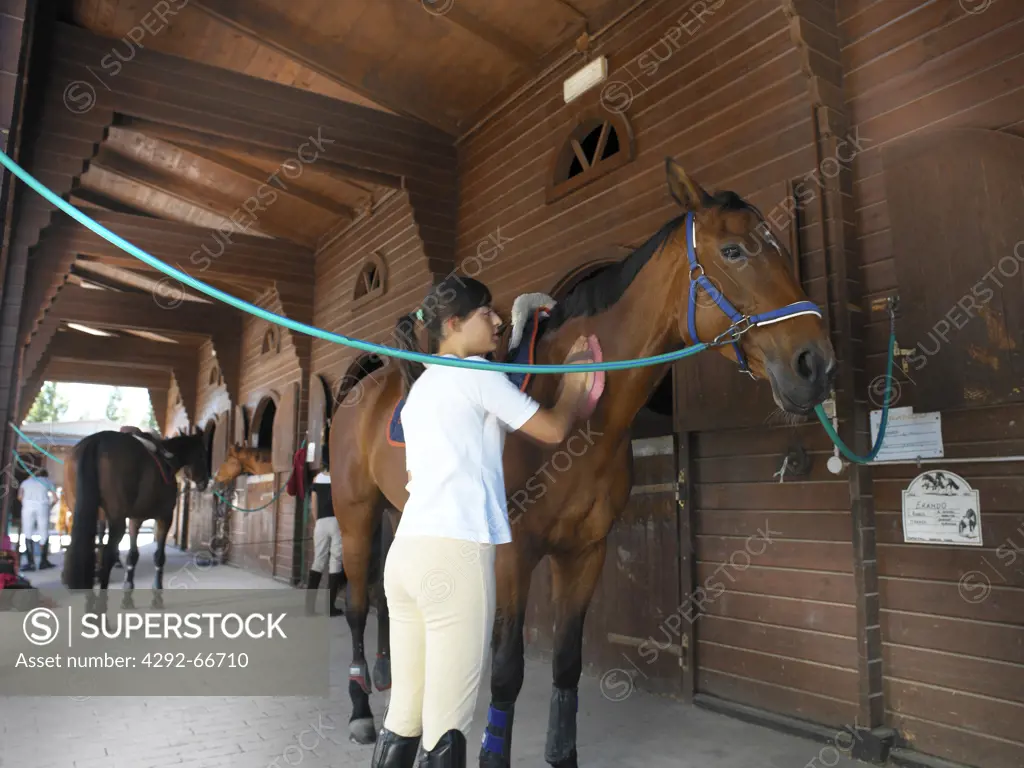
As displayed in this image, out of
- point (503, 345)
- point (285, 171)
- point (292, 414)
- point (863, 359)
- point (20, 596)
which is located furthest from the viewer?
point (292, 414)

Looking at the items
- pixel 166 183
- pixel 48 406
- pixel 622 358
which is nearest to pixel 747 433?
pixel 622 358

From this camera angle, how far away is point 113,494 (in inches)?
214

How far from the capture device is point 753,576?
3.12m

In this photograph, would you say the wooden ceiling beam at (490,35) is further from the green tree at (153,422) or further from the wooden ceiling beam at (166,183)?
the green tree at (153,422)

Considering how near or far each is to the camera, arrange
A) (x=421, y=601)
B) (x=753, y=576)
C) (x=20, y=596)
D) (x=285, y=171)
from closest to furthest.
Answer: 1. (x=421, y=601)
2. (x=753, y=576)
3. (x=20, y=596)
4. (x=285, y=171)

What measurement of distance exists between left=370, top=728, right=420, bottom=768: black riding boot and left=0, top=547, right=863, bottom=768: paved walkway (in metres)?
1.23

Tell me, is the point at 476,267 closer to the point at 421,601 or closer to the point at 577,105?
the point at 577,105

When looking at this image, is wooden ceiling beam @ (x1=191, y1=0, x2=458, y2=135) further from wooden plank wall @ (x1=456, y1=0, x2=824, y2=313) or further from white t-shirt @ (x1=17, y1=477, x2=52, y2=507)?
white t-shirt @ (x1=17, y1=477, x2=52, y2=507)

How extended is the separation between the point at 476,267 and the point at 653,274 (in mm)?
3273

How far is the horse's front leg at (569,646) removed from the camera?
2312 millimetres

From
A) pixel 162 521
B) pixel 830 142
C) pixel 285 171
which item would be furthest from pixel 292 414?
pixel 830 142

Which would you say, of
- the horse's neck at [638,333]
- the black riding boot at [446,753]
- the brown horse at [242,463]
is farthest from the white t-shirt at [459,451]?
the brown horse at [242,463]

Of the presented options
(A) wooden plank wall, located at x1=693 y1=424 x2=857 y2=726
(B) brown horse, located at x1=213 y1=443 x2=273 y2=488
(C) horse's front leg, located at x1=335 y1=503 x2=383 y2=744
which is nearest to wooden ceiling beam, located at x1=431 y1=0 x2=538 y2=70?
(A) wooden plank wall, located at x1=693 y1=424 x2=857 y2=726

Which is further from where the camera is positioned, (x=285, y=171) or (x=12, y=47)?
(x=285, y=171)
